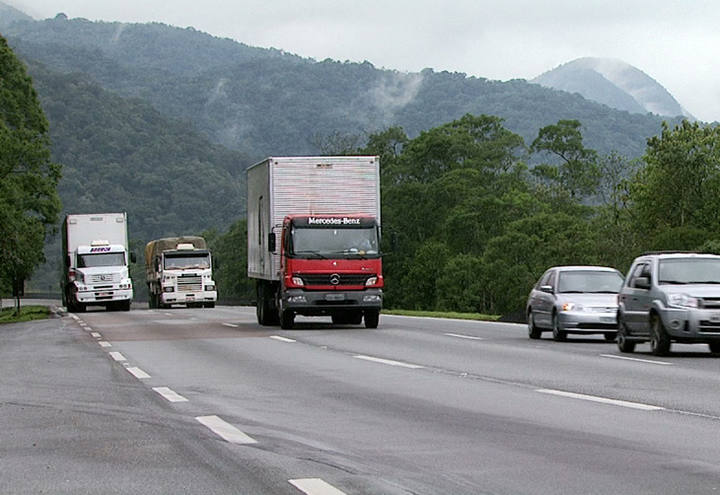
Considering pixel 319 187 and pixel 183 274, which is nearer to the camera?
pixel 319 187

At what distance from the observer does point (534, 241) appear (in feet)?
318

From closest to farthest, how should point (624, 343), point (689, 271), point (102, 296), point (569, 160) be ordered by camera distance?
point (689, 271)
point (624, 343)
point (102, 296)
point (569, 160)

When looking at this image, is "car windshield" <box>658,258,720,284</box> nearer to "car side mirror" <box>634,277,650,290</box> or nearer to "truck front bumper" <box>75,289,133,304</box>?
"car side mirror" <box>634,277,650,290</box>

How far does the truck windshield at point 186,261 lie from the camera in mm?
64250

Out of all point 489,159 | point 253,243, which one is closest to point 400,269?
point 489,159

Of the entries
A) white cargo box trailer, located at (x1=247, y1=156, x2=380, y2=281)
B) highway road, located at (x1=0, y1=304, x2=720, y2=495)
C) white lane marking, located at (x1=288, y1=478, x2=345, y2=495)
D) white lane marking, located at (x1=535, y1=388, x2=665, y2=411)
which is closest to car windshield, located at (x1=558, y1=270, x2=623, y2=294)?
highway road, located at (x1=0, y1=304, x2=720, y2=495)

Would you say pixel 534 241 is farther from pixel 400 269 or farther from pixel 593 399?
pixel 593 399

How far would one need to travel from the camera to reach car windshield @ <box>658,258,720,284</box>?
21172mm

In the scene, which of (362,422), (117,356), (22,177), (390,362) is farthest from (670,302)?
(22,177)

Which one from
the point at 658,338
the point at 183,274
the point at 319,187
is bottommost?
the point at 658,338

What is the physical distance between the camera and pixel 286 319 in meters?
31.8

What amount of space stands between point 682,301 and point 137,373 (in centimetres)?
822

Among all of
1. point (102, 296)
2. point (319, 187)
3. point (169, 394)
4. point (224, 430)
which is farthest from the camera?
point (102, 296)

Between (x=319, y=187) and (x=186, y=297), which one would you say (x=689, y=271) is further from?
(x=186, y=297)
